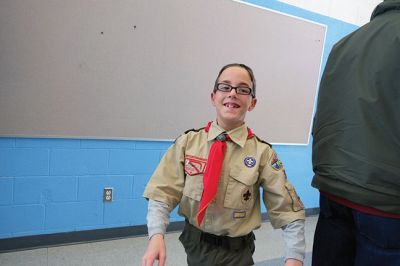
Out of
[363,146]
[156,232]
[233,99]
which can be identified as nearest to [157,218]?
[156,232]

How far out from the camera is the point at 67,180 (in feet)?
6.89

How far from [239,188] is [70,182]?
61.8 inches

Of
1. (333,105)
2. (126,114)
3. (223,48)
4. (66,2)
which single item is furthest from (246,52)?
(333,105)

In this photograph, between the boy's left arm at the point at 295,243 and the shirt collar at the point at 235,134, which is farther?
the shirt collar at the point at 235,134

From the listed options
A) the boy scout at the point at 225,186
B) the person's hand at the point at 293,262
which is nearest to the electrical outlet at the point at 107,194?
the boy scout at the point at 225,186

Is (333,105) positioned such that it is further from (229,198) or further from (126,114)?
(126,114)

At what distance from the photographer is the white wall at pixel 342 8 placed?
2803 millimetres

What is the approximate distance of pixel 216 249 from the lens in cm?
105

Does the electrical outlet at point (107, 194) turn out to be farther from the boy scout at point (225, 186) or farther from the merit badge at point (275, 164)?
the merit badge at point (275, 164)

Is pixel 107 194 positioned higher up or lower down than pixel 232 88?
lower down

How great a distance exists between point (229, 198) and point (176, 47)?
157 cm

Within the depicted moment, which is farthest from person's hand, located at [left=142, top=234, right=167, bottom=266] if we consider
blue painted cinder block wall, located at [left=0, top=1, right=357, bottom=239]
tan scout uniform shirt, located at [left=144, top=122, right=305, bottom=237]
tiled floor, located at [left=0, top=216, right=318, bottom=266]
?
blue painted cinder block wall, located at [left=0, top=1, right=357, bottom=239]

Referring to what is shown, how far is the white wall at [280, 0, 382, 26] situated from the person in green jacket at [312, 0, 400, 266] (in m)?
2.02

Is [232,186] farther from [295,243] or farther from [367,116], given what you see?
[367,116]
